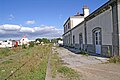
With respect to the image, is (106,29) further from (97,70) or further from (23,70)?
(23,70)

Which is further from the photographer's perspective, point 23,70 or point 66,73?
point 23,70

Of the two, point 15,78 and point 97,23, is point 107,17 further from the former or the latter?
point 15,78

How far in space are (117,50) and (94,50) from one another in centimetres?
737

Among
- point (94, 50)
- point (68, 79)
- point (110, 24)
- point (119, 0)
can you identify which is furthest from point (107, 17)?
point (68, 79)

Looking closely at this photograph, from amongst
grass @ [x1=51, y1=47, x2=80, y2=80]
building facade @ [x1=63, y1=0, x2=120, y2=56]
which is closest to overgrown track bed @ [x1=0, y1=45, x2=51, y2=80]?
grass @ [x1=51, y1=47, x2=80, y2=80]

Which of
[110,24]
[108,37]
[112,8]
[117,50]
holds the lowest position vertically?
[117,50]

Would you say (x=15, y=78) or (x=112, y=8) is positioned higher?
(x=112, y=8)

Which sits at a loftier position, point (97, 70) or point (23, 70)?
point (97, 70)

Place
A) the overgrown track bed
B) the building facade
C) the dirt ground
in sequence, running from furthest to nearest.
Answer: the building facade, the overgrown track bed, the dirt ground

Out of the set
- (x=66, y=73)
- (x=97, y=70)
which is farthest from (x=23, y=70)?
(x=97, y=70)

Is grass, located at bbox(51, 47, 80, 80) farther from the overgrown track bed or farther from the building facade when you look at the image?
the building facade

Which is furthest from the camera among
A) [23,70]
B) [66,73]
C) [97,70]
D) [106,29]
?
[106,29]

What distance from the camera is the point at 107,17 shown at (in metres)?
17.8

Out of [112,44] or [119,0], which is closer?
[119,0]
